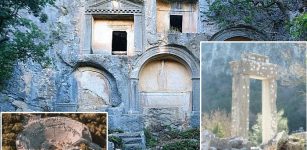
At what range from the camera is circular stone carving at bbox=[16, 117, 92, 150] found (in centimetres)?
873

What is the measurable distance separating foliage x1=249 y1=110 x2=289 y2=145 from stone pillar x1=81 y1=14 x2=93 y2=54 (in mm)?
9462

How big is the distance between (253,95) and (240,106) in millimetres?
320

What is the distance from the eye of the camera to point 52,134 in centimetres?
877

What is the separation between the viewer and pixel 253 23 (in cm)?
1655

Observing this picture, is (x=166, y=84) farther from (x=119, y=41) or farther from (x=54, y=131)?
(x=54, y=131)

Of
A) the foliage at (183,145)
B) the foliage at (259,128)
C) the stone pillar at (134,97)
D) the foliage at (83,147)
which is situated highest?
the stone pillar at (134,97)

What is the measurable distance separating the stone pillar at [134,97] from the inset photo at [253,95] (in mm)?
8330

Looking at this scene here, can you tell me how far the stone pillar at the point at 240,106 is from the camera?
8031mm

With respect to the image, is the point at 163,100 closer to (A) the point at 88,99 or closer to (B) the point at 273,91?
(A) the point at 88,99

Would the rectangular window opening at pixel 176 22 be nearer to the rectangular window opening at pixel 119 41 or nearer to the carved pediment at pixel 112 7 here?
the carved pediment at pixel 112 7

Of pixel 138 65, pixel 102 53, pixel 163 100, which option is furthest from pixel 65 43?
pixel 163 100

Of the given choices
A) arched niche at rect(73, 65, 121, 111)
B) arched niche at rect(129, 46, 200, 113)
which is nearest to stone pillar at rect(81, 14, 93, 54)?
arched niche at rect(73, 65, 121, 111)

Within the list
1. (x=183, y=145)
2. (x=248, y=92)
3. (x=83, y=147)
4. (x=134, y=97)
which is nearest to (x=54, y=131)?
(x=83, y=147)

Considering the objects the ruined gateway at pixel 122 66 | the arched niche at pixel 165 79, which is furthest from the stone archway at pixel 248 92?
the arched niche at pixel 165 79
